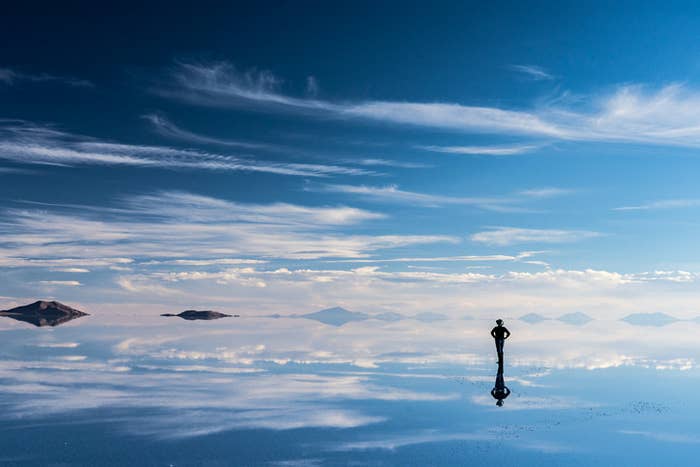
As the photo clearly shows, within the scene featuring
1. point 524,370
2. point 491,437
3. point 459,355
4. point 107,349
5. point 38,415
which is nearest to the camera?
point 491,437

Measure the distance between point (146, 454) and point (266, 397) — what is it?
11.0m

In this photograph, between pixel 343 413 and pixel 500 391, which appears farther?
pixel 500 391

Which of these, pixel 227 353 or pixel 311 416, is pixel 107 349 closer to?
pixel 227 353

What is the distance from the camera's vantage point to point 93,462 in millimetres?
17906

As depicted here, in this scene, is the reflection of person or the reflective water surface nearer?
the reflective water surface

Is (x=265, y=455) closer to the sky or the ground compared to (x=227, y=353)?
closer to the ground

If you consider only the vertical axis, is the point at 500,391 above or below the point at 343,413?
above

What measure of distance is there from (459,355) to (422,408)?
2716 cm

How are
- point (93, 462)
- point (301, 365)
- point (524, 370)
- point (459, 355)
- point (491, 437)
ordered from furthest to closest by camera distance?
point (459, 355), point (301, 365), point (524, 370), point (491, 437), point (93, 462)

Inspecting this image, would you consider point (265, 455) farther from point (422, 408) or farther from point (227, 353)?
point (227, 353)

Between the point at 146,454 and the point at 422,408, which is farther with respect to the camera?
the point at 422,408

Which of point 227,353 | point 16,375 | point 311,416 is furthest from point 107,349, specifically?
point 311,416

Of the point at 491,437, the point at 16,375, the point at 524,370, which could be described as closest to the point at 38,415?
the point at 16,375

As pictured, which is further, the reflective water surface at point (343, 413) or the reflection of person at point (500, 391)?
the reflection of person at point (500, 391)
